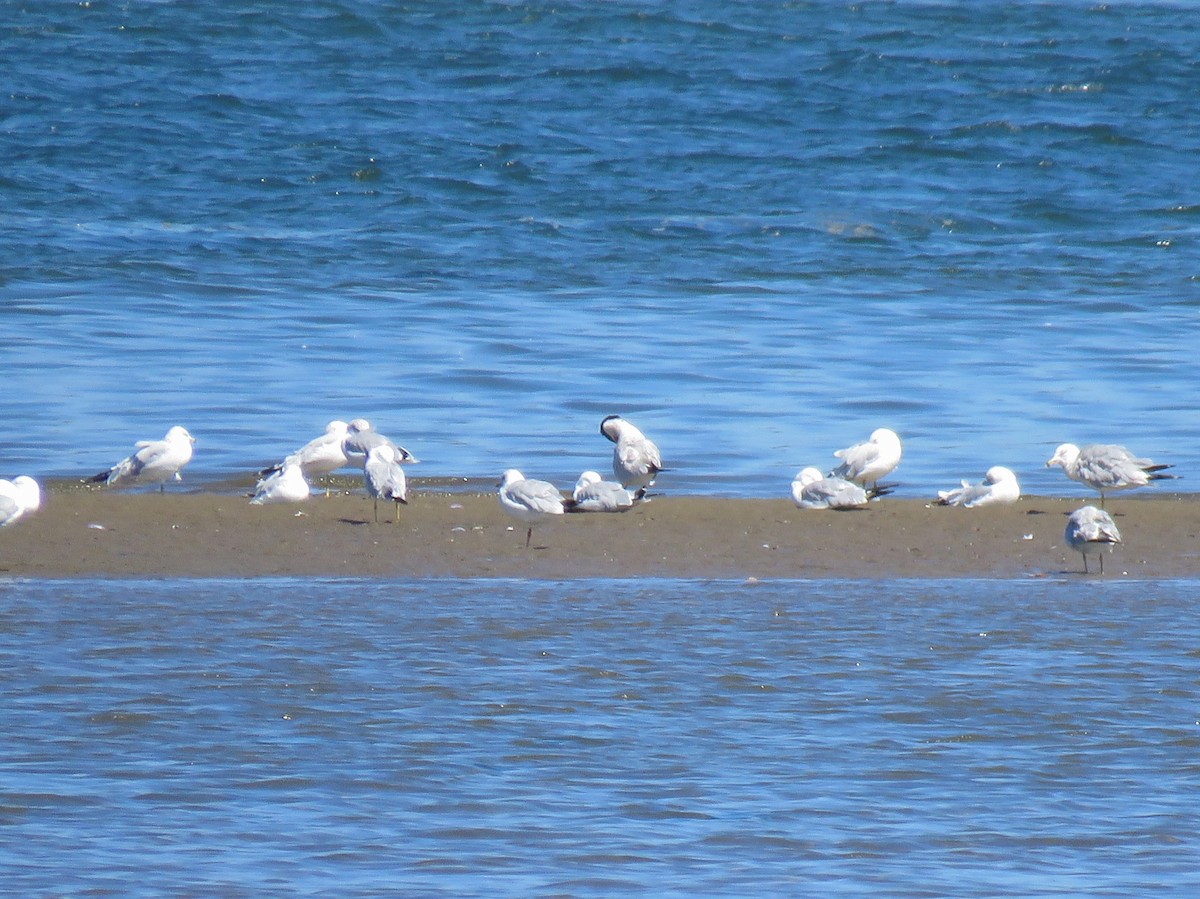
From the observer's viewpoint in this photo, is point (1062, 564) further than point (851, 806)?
Yes

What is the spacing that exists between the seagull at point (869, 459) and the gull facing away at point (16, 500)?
13.8 ft

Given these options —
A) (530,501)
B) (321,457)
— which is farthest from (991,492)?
(321,457)

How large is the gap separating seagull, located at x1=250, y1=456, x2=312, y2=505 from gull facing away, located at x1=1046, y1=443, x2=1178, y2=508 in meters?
4.07

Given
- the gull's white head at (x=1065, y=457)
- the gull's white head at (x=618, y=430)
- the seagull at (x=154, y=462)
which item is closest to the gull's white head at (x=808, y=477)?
the gull's white head at (x=618, y=430)

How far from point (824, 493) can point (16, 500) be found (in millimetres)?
3971

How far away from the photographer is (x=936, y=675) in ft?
20.6

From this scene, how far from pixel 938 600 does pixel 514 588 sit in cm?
177

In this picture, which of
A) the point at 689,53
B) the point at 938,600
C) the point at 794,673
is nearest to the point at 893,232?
the point at 689,53

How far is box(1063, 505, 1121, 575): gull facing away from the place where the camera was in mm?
8133

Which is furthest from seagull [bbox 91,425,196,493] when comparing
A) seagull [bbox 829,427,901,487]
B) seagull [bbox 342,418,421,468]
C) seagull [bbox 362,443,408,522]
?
seagull [bbox 829,427,901,487]

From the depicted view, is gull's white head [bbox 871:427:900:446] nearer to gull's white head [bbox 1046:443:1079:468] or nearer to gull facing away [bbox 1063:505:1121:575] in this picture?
gull's white head [bbox 1046:443:1079:468]

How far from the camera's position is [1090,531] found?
320 inches

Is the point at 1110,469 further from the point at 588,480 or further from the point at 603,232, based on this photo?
the point at 603,232

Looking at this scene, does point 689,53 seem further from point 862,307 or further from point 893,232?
point 862,307
